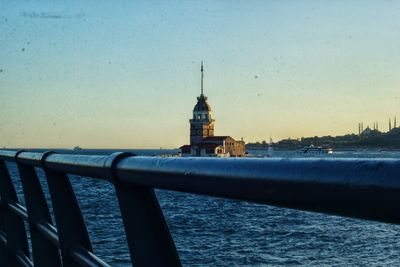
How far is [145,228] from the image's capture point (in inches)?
47.0

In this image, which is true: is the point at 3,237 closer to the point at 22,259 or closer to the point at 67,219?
the point at 22,259

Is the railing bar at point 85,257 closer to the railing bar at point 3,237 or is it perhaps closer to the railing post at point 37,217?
the railing post at point 37,217

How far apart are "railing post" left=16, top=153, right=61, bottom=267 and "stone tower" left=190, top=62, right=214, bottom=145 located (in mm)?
99392

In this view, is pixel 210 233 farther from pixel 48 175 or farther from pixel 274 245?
pixel 48 175

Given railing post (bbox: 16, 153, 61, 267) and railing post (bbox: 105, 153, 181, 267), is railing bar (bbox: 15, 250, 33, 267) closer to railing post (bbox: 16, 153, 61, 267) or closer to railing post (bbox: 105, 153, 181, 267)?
railing post (bbox: 16, 153, 61, 267)

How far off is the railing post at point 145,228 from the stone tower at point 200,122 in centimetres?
10059

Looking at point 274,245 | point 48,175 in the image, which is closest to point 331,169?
point 48,175

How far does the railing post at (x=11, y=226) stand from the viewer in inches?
117

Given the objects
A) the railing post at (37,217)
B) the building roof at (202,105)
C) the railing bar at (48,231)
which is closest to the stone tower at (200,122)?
the building roof at (202,105)

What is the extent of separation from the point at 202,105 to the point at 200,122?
3.29 m

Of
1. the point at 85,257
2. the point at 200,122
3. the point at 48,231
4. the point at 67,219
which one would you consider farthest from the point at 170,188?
the point at 200,122

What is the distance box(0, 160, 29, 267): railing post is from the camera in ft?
9.79

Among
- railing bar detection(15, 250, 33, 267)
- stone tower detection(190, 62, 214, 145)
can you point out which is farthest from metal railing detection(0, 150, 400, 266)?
stone tower detection(190, 62, 214, 145)

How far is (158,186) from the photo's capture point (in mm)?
1098
